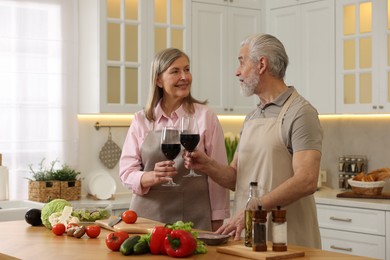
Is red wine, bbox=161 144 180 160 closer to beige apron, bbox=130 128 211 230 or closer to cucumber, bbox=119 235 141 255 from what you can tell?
beige apron, bbox=130 128 211 230

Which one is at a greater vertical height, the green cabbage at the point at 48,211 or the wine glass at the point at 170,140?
the wine glass at the point at 170,140

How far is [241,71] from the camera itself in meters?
3.33

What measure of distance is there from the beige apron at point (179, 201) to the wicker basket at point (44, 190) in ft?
5.10

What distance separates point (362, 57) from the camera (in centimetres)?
537

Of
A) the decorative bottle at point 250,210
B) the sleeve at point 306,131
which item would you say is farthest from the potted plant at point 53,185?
the decorative bottle at point 250,210

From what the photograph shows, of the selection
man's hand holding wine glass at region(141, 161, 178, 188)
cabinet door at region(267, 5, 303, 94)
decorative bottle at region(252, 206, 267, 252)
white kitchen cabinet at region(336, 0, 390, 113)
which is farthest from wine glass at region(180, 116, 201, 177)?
cabinet door at region(267, 5, 303, 94)

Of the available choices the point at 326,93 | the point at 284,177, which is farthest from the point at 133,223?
the point at 326,93

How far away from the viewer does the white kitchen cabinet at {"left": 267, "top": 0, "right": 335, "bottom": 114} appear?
559cm

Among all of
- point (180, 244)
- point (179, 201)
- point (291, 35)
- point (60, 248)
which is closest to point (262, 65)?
point (179, 201)

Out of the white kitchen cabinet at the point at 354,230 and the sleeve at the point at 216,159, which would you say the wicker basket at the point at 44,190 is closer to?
the sleeve at the point at 216,159

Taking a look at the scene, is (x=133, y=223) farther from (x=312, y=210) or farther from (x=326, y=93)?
(x=326, y=93)

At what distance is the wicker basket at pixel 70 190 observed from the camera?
201 inches

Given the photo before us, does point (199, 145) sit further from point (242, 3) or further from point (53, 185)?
point (242, 3)

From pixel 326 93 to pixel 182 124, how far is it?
2.70 m
